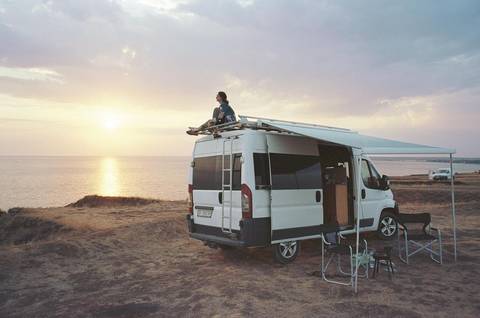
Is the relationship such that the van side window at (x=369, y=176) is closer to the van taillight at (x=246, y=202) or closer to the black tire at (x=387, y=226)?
the black tire at (x=387, y=226)

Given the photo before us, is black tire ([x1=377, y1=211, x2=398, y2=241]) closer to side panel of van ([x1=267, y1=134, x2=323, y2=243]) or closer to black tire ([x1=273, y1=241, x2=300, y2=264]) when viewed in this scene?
side panel of van ([x1=267, y1=134, x2=323, y2=243])

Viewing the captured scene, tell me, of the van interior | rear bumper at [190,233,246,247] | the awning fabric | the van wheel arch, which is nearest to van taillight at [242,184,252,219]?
rear bumper at [190,233,246,247]

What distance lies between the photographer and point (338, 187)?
9047mm

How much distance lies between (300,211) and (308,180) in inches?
23.9

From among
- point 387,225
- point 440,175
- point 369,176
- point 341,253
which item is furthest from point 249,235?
point 440,175

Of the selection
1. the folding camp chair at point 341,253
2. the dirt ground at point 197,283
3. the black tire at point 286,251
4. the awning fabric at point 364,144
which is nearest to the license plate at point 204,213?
the dirt ground at point 197,283

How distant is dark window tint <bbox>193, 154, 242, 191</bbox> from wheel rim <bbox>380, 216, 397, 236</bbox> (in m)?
4.31

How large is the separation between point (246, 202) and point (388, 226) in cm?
445

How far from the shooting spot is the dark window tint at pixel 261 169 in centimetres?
709

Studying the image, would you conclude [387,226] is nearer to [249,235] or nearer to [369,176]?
[369,176]

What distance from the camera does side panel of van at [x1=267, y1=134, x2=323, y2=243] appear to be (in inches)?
287

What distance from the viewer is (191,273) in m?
7.07

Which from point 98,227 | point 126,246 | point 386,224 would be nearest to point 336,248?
point 386,224

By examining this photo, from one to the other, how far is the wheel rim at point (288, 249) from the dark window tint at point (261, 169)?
1.20 meters
